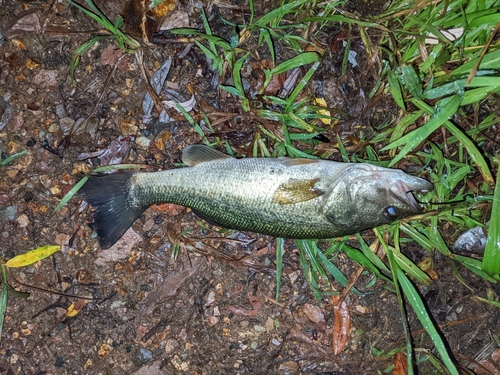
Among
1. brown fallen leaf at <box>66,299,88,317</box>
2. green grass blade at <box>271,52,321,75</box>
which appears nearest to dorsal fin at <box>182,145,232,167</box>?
green grass blade at <box>271,52,321,75</box>

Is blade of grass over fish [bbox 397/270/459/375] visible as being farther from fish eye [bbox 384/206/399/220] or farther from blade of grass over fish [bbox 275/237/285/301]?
blade of grass over fish [bbox 275/237/285/301]

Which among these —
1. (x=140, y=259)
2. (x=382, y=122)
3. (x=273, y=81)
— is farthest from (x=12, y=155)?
(x=382, y=122)

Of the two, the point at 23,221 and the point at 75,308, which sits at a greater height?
the point at 23,221

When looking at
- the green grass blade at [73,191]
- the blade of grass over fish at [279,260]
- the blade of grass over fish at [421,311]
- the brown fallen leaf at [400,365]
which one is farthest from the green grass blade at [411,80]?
the green grass blade at [73,191]

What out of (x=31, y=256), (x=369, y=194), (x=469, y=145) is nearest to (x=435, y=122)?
(x=469, y=145)

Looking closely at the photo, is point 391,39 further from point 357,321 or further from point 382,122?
point 357,321

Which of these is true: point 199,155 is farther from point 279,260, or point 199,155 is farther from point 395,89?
point 395,89

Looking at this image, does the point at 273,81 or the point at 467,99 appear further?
the point at 273,81

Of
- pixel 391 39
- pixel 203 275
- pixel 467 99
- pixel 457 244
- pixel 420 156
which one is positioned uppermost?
pixel 391 39

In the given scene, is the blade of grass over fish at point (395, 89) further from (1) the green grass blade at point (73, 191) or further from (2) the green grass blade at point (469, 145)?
(1) the green grass blade at point (73, 191)
